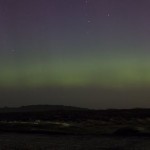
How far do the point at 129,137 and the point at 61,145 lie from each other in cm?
1002

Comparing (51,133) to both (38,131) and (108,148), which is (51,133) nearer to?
(38,131)

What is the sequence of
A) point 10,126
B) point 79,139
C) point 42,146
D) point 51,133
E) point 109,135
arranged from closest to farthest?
point 42,146, point 79,139, point 109,135, point 51,133, point 10,126

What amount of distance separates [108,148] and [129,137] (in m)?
10.1

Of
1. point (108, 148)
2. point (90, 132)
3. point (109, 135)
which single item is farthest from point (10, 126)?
point (108, 148)

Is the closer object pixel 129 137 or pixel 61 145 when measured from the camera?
pixel 61 145

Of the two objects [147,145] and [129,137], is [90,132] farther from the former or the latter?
[147,145]

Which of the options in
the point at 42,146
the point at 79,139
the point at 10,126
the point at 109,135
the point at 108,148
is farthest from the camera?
the point at 10,126

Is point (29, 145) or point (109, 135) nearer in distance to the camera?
point (29, 145)

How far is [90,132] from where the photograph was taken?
55.9 metres

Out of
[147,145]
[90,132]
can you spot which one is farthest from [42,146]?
[90,132]

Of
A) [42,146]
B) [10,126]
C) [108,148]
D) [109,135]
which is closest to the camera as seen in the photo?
[108,148]

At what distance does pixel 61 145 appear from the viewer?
138 feet

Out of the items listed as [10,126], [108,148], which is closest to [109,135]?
[108,148]

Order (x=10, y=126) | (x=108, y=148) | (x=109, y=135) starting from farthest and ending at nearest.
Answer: (x=10, y=126)
(x=109, y=135)
(x=108, y=148)
